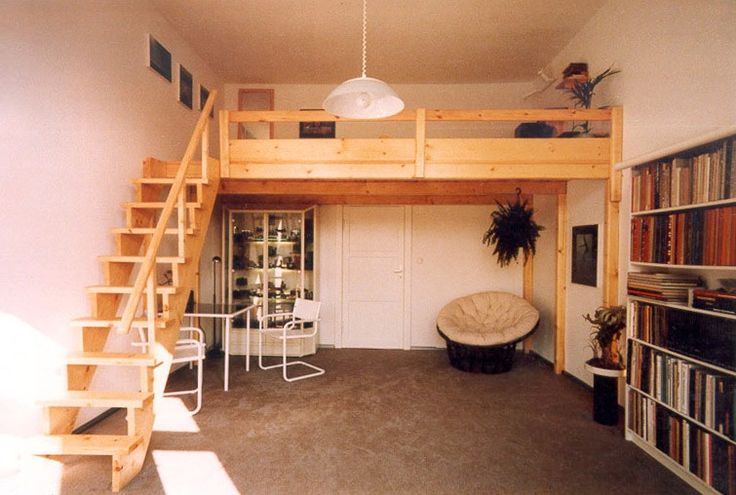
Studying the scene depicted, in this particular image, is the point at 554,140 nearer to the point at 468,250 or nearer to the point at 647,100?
the point at 647,100

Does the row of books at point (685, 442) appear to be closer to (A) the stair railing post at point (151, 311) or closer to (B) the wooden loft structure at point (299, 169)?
(B) the wooden loft structure at point (299, 169)

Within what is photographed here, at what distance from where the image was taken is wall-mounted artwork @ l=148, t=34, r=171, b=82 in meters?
4.29

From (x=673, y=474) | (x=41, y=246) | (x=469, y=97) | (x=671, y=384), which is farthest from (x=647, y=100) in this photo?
(x=41, y=246)

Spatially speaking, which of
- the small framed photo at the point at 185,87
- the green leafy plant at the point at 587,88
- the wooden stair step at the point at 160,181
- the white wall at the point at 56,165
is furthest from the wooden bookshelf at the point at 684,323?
the small framed photo at the point at 185,87

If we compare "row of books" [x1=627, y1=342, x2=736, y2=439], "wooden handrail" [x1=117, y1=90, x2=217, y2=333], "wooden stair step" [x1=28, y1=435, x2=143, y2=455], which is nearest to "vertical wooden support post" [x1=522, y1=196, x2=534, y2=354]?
"row of books" [x1=627, y1=342, x2=736, y2=439]

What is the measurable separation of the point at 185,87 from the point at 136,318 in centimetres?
321

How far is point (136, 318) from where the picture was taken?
125 inches

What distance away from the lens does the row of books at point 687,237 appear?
231cm

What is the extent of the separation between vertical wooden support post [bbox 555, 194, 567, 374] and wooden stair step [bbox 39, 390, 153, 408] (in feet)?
14.1

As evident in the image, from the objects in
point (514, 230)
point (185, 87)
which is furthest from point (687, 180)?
point (185, 87)

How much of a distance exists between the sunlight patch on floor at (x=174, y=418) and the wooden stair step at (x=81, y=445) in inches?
24.1

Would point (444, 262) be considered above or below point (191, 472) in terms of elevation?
above

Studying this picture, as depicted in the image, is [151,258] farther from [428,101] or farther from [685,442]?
[428,101]

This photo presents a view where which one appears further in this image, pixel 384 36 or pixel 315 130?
pixel 315 130
